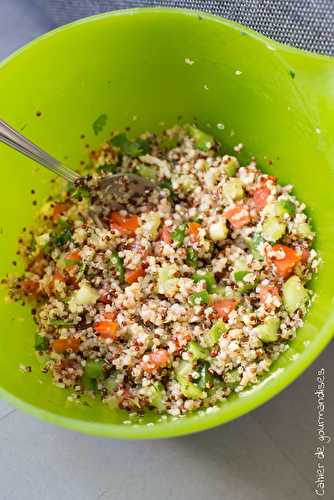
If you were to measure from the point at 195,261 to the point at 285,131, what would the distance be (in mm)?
377

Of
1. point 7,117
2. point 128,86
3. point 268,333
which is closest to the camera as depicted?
point 268,333

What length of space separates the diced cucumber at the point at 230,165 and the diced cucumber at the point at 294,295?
337mm

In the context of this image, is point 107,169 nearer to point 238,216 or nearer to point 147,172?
point 147,172

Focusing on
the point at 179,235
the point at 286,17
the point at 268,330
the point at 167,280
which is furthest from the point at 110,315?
the point at 286,17

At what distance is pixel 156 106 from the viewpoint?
168 centimetres

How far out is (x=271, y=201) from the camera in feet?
5.00

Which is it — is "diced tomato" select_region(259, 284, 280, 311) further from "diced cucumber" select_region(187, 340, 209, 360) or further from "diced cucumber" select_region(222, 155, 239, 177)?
"diced cucumber" select_region(222, 155, 239, 177)

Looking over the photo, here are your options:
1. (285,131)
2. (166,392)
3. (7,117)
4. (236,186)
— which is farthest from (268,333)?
(7,117)

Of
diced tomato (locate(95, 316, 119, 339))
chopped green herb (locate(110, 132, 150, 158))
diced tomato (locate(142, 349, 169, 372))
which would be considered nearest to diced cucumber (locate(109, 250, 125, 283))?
diced tomato (locate(95, 316, 119, 339))

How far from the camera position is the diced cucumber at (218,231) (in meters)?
1.51

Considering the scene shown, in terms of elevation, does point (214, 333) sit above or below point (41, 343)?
above

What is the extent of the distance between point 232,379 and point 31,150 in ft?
2.18

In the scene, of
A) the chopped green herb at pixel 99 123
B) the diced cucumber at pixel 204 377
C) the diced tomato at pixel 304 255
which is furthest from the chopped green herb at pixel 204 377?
the chopped green herb at pixel 99 123

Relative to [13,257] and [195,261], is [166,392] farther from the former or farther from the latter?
[13,257]
